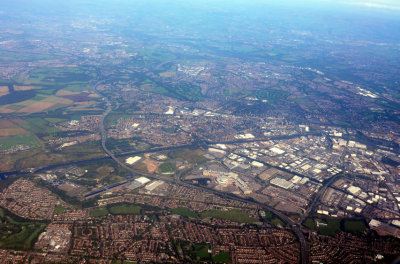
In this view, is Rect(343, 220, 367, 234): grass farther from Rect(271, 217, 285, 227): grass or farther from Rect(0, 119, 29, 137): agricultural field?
Rect(0, 119, 29, 137): agricultural field

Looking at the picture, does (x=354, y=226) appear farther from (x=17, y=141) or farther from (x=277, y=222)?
(x=17, y=141)

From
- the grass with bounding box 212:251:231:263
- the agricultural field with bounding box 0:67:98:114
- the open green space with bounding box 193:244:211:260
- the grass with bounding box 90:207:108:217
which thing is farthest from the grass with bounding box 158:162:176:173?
the agricultural field with bounding box 0:67:98:114

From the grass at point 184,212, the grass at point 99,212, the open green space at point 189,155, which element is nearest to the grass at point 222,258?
the grass at point 184,212

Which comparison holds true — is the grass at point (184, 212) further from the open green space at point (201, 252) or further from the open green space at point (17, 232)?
the open green space at point (17, 232)

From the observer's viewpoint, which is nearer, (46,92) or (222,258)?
(222,258)

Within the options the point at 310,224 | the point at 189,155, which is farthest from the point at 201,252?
the point at 189,155

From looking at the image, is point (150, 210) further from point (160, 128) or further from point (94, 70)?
point (94, 70)
